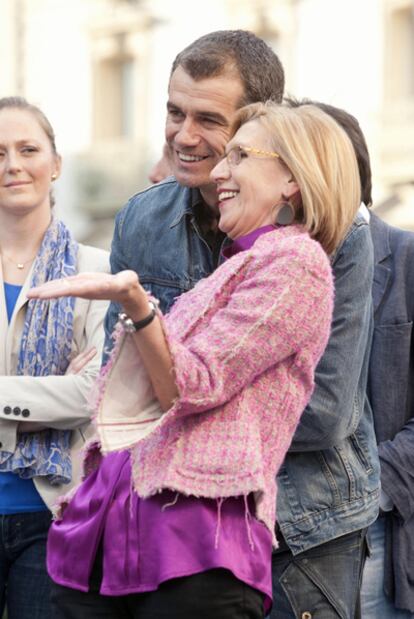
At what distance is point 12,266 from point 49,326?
10.3 inches

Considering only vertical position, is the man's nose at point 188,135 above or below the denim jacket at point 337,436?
above

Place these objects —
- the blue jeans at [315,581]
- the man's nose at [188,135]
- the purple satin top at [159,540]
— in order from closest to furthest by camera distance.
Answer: the purple satin top at [159,540] < the blue jeans at [315,581] < the man's nose at [188,135]

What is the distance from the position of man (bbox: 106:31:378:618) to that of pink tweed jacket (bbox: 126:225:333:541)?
0.94 feet

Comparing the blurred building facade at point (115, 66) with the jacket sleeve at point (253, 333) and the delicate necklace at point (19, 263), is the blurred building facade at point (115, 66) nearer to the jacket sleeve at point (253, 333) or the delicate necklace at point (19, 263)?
the delicate necklace at point (19, 263)

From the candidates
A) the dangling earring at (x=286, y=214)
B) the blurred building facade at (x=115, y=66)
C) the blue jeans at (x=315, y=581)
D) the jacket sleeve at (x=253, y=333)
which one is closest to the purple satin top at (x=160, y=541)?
the jacket sleeve at (x=253, y=333)

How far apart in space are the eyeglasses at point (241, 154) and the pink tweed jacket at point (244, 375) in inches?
9.4

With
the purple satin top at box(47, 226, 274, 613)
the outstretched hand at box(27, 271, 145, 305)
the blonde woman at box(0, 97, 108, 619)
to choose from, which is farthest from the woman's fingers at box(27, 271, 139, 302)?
→ the blonde woman at box(0, 97, 108, 619)

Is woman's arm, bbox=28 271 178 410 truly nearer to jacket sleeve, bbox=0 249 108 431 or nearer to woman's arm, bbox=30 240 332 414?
woman's arm, bbox=30 240 332 414

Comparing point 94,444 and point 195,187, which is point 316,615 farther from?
point 195,187

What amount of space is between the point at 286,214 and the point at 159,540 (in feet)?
2.44

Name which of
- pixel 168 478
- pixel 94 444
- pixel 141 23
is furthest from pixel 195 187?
pixel 141 23

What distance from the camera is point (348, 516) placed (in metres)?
3.15

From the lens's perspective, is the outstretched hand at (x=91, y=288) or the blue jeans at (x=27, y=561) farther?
the blue jeans at (x=27, y=561)

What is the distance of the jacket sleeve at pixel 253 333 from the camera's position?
263cm
